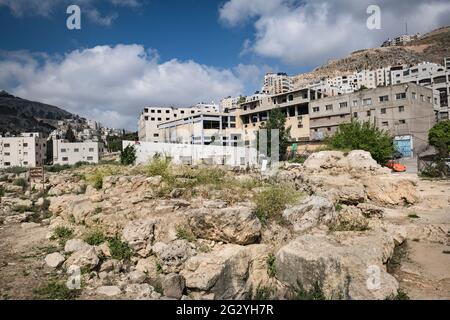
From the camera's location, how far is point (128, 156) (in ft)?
98.4

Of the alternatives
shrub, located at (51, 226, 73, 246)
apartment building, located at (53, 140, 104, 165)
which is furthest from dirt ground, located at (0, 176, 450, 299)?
apartment building, located at (53, 140, 104, 165)

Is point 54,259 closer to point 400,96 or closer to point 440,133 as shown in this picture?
point 400,96

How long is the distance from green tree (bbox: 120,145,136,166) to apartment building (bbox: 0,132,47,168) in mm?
37783

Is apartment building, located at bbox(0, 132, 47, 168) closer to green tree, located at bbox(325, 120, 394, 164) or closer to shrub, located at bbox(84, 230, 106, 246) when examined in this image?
green tree, located at bbox(325, 120, 394, 164)

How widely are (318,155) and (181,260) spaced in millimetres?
12707

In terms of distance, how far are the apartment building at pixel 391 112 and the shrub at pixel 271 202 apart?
30.0 meters

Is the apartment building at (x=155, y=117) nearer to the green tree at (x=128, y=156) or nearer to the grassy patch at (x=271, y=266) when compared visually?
the green tree at (x=128, y=156)

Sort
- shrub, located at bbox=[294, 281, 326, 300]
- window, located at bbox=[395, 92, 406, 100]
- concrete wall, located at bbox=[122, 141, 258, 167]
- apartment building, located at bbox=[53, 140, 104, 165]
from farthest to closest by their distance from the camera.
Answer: apartment building, located at bbox=[53, 140, 104, 165], window, located at bbox=[395, 92, 406, 100], concrete wall, located at bbox=[122, 141, 258, 167], shrub, located at bbox=[294, 281, 326, 300]

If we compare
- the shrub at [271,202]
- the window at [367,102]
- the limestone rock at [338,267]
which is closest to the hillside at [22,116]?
the window at [367,102]

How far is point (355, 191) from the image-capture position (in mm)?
12812

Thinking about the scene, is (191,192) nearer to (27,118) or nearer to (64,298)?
(64,298)

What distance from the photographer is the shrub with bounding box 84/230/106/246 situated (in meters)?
8.16

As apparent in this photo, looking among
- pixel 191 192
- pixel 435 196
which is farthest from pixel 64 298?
pixel 435 196

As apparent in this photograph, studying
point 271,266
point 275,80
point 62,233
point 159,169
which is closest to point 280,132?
point 159,169
